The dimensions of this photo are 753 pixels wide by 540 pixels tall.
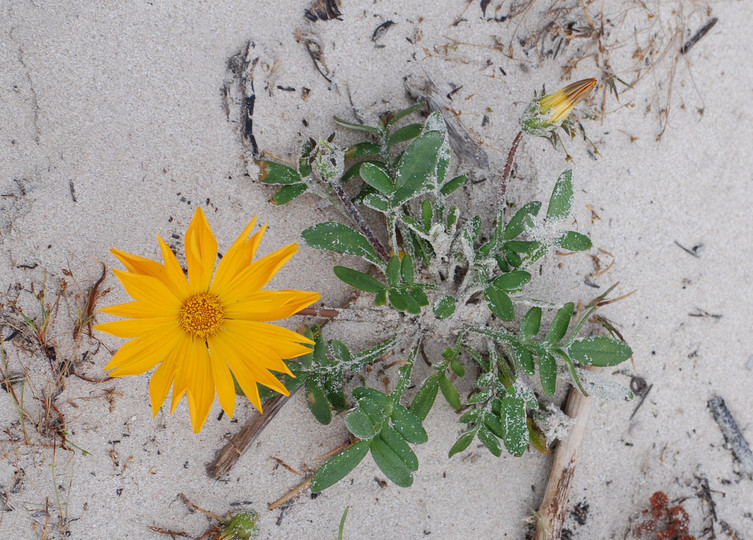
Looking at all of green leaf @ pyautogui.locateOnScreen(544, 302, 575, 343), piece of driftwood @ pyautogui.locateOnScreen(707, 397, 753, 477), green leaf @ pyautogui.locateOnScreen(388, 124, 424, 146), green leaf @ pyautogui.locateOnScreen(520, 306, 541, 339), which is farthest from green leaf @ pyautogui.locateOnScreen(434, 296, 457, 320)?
piece of driftwood @ pyautogui.locateOnScreen(707, 397, 753, 477)

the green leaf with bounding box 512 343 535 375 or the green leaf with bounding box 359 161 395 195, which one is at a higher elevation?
the green leaf with bounding box 359 161 395 195

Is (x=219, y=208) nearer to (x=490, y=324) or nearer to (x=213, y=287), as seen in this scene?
(x=213, y=287)

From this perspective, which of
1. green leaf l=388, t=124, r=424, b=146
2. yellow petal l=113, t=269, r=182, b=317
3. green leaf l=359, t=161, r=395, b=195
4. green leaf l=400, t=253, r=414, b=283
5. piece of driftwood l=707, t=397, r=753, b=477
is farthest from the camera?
piece of driftwood l=707, t=397, r=753, b=477

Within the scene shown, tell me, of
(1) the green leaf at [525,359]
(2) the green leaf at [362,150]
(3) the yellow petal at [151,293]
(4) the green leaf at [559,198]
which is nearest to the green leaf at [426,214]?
(2) the green leaf at [362,150]

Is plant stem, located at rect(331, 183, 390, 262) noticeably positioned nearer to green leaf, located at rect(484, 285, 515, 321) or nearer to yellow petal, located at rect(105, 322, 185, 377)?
green leaf, located at rect(484, 285, 515, 321)

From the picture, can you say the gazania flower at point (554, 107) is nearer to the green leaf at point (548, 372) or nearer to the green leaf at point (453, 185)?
the green leaf at point (453, 185)
